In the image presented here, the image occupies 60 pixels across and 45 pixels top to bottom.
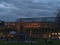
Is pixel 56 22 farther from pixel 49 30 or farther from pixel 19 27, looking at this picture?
pixel 19 27

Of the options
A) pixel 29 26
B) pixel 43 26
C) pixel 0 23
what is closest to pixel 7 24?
pixel 0 23

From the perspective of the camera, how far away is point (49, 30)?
6750 cm

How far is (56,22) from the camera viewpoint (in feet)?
214

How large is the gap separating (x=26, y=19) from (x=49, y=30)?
809cm

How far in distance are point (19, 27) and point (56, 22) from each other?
11.6 metres

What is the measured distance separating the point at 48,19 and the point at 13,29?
446 inches

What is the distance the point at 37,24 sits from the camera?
2653 inches

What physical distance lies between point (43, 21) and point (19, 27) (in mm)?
7787

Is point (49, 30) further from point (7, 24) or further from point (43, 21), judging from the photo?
point (7, 24)

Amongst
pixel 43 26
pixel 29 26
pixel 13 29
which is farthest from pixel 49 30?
pixel 13 29

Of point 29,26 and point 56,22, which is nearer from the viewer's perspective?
point 56,22

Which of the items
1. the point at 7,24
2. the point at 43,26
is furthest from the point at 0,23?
the point at 43,26

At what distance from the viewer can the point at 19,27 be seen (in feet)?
220

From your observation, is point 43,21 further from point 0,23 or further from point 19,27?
point 0,23
